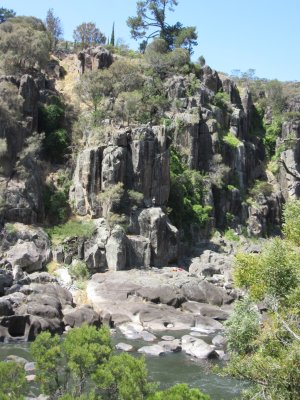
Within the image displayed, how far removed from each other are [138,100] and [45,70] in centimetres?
1987

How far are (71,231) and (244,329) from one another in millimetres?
37390

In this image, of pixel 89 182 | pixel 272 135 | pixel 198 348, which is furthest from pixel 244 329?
pixel 272 135

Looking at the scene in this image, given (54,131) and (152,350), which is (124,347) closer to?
(152,350)

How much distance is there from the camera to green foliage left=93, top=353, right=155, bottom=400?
15368 mm

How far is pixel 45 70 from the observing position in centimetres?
7575

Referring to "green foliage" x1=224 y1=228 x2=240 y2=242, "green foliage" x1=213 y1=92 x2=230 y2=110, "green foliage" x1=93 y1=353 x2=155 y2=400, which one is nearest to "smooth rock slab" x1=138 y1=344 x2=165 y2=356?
"green foliage" x1=93 y1=353 x2=155 y2=400

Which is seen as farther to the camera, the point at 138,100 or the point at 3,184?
the point at 138,100

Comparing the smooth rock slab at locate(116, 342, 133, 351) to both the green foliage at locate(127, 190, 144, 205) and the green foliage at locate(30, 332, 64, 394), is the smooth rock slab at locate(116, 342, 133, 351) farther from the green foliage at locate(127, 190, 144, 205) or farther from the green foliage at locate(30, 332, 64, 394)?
the green foliage at locate(127, 190, 144, 205)

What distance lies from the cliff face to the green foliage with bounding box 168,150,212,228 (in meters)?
0.49

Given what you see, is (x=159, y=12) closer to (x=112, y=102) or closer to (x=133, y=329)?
(x=112, y=102)

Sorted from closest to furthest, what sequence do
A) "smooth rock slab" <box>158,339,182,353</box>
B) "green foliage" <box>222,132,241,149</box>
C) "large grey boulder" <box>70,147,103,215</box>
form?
"smooth rock slab" <box>158,339,182,353</box> < "large grey boulder" <box>70,147,103,215</box> < "green foliage" <box>222,132,241,149</box>

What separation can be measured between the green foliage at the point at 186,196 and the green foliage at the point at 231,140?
32.8 ft

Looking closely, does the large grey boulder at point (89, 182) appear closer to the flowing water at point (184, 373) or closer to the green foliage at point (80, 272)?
the green foliage at point (80, 272)

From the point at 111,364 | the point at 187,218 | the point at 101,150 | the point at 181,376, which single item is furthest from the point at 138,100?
the point at 111,364
